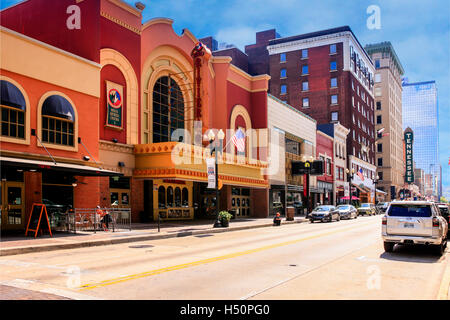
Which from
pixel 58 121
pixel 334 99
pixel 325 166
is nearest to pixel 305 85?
pixel 334 99

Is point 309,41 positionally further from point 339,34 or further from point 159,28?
point 159,28

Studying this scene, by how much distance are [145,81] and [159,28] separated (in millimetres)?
4261

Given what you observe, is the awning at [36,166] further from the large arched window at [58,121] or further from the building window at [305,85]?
the building window at [305,85]

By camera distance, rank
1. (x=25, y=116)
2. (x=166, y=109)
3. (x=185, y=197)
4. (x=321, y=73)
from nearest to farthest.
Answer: (x=25, y=116), (x=166, y=109), (x=185, y=197), (x=321, y=73)

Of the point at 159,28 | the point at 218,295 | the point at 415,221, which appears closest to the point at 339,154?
the point at 159,28

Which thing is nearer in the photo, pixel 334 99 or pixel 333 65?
pixel 333 65

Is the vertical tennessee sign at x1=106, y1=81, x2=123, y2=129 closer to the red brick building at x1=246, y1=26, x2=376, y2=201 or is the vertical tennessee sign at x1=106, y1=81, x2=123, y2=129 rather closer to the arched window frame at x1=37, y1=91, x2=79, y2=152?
the arched window frame at x1=37, y1=91, x2=79, y2=152

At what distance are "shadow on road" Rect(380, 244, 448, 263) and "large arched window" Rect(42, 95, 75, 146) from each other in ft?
51.8

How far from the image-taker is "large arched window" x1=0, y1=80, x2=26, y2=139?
61.0 feet

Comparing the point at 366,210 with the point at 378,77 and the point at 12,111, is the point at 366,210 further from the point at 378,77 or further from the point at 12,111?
the point at 378,77

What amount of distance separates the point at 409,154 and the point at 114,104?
372 feet

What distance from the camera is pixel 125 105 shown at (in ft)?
90.0

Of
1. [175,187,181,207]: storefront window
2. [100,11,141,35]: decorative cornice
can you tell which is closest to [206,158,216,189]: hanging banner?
[175,187,181,207]: storefront window
